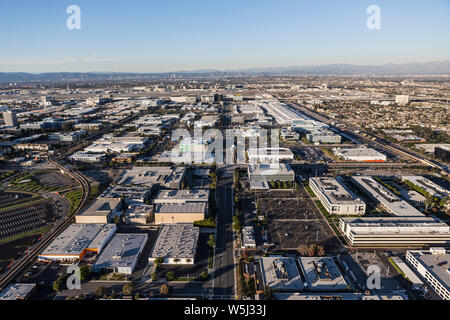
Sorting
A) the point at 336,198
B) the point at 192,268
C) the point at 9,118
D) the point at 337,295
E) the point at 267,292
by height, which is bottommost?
the point at 337,295

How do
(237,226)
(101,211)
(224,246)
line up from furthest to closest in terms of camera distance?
(101,211)
(237,226)
(224,246)

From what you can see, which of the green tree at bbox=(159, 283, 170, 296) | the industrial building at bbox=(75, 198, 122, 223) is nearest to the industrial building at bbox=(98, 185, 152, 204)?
the industrial building at bbox=(75, 198, 122, 223)

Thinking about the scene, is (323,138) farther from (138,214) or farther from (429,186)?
(138,214)

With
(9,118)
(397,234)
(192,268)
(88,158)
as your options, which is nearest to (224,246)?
(192,268)

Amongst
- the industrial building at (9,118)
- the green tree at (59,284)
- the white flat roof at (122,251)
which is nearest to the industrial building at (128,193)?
the white flat roof at (122,251)

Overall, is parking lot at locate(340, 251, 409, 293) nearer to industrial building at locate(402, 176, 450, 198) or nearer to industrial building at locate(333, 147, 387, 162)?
industrial building at locate(402, 176, 450, 198)
